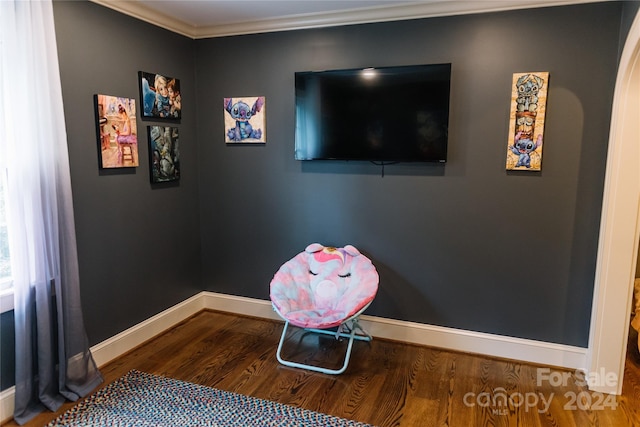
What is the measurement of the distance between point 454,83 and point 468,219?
924 mm

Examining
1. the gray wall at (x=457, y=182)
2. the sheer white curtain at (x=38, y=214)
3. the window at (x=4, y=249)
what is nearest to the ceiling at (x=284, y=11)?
the gray wall at (x=457, y=182)

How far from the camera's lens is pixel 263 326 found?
3.46 meters

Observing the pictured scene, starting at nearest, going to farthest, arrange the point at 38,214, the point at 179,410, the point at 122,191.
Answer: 1. the point at 38,214
2. the point at 179,410
3. the point at 122,191

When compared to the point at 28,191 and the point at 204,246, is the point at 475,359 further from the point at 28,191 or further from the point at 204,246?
the point at 28,191

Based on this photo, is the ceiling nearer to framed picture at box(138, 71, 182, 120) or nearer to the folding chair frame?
framed picture at box(138, 71, 182, 120)

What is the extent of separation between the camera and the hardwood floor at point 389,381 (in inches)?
92.1

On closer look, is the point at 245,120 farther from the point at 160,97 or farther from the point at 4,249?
the point at 4,249

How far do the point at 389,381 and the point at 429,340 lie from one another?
59 cm

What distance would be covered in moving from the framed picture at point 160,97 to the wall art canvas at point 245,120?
0.39m

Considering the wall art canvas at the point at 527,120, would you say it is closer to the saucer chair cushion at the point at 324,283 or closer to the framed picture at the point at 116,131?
the saucer chair cushion at the point at 324,283

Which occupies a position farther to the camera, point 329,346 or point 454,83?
point 329,346

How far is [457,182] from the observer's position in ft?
9.49

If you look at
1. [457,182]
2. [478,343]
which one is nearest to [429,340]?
[478,343]

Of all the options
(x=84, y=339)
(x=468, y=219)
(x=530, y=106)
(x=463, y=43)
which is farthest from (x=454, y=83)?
(x=84, y=339)
